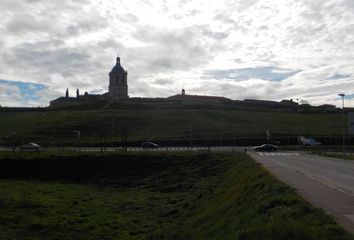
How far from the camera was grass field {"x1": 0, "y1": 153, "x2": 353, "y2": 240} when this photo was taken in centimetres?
1210

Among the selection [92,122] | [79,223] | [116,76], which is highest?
[116,76]

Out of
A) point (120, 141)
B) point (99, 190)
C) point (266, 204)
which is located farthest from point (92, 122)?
→ point (266, 204)

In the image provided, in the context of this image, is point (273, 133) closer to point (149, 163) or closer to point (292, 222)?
point (149, 163)

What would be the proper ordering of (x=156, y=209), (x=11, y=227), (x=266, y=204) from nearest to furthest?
1. (x=266, y=204)
2. (x=11, y=227)
3. (x=156, y=209)

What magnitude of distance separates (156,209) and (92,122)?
7426cm

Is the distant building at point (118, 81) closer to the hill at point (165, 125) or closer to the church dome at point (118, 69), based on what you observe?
the church dome at point (118, 69)

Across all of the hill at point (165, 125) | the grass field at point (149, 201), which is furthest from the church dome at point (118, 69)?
the grass field at point (149, 201)

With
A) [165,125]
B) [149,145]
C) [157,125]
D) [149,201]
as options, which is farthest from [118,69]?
[149,201]

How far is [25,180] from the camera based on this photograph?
45906 mm

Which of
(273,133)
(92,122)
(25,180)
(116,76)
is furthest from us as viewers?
(116,76)

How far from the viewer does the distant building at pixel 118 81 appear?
164m

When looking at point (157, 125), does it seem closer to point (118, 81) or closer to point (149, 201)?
point (118, 81)

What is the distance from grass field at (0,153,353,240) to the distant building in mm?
109718

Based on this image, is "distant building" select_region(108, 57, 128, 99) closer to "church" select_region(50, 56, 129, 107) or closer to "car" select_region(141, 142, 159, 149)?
"church" select_region(50, 56, 129, 107)
